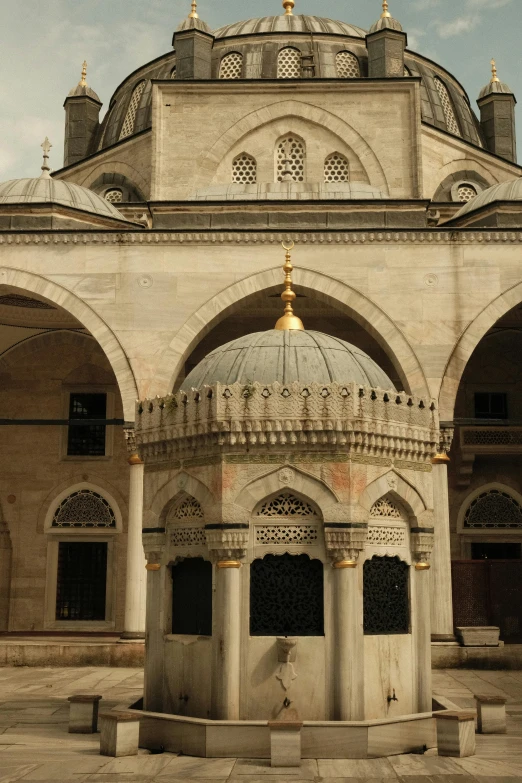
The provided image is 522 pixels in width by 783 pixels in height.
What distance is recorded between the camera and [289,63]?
20609mm

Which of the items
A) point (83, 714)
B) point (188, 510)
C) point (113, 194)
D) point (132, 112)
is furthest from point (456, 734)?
point (132, 112)

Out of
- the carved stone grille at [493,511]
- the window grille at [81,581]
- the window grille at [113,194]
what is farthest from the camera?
the window grille at [113,194]

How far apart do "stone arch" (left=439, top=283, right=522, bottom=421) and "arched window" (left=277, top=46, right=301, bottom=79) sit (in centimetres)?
844

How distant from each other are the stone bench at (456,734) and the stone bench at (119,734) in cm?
206

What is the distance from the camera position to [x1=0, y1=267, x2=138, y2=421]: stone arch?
14.0m

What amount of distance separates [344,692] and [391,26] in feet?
53.1

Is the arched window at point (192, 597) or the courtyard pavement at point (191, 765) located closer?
the courtyard pavement at point (191, 765)

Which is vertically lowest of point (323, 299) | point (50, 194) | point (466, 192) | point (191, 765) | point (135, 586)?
point (191, 765)

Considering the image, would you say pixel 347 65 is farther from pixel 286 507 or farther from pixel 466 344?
pixel 286 507

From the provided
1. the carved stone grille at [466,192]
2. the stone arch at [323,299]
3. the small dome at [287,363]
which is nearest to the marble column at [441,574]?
the stone arch at [323,299]

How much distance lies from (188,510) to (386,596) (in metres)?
1.61

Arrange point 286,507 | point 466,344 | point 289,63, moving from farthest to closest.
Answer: point 289,63 < point 466,344 < point 286,507

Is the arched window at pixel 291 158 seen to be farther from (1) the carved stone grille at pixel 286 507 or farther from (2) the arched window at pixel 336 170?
(1) the carved stone grille at pixel 286 507

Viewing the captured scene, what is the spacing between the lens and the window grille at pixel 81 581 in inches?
693
